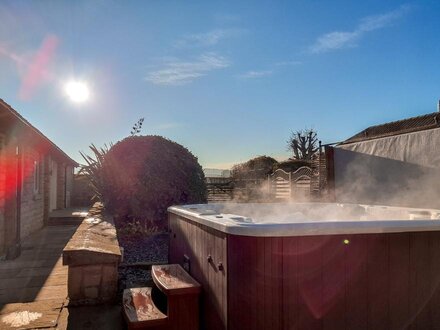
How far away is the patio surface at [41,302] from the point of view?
8.54 ft

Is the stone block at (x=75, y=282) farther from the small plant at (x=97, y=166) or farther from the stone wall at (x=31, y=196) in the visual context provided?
the stone wall at (x=31, y=196)

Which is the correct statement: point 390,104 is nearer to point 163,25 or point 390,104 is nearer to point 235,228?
point 163,25

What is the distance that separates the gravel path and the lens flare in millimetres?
2362

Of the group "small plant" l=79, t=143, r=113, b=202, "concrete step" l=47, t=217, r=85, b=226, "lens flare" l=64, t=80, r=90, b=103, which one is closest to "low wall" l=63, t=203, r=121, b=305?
"small plant" l=79, t=143, r=113, b=202

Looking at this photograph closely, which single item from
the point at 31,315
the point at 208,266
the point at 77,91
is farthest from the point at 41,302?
the point at 77,91

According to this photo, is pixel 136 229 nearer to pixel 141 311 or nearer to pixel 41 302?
pixel 41 302

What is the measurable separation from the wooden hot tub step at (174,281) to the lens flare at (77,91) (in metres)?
3.57

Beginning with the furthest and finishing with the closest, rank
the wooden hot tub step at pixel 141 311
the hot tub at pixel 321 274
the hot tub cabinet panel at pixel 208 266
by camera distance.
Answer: the wooden hot tub step at pixel 141 311 → the hot tub cabinet panel at pixel 208 266 → the hot tub at pixel 321 274

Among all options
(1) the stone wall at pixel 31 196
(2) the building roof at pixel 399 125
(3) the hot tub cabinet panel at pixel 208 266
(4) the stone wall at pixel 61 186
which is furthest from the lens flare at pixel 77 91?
(4) the stone wall at pixel 61 186

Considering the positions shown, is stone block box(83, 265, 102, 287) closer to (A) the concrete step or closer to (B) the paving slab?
(B) the paving slab

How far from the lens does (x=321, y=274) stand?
206 centimetres

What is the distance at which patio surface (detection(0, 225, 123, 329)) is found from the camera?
260 centimetres

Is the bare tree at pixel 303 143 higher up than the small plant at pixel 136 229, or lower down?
higher up

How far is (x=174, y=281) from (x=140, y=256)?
2235 mm
